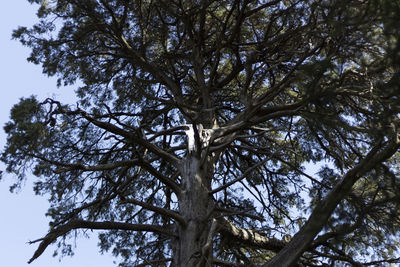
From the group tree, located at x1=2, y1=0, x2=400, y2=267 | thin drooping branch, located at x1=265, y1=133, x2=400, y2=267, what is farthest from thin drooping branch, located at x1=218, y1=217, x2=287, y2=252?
thin drooping branch, located at x1=265, y1=133, x2=400, y2=267

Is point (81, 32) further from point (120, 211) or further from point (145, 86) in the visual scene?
point (120, 211)

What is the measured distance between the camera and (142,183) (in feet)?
25.1

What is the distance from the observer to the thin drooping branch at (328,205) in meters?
3.70

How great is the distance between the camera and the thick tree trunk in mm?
4793

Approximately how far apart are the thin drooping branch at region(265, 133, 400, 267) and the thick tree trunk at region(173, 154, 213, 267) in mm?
812

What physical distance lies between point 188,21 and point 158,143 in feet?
7.98

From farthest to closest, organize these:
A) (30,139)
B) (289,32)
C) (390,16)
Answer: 1. (289,32)
2. (30,139)
3. (390,16)

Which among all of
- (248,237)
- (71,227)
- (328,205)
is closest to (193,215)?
(248,237)

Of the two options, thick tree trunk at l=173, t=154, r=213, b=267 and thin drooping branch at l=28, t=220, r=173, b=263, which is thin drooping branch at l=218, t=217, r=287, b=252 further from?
thin drooping branch at l=28, t=220, r=173, b=263

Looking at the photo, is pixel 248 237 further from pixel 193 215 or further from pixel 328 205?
pixel 328 205

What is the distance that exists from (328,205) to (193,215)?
186cm

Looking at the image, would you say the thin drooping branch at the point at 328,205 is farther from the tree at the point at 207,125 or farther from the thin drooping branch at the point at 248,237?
the thin drooping branch at the point at 248,237

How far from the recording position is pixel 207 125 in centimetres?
723

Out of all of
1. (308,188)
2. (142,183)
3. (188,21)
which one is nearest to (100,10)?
(188,21)
